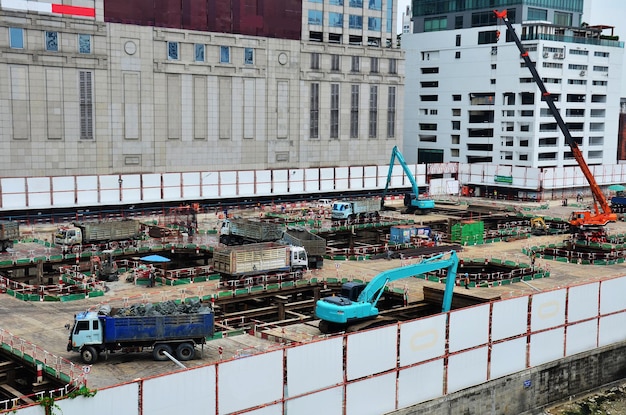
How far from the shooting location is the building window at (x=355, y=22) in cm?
12975

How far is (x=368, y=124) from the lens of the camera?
133 m

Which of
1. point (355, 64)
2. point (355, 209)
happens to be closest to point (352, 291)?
point (355, 209)

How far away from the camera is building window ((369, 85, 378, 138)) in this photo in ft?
434

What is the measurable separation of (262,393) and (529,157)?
118276 millimetres

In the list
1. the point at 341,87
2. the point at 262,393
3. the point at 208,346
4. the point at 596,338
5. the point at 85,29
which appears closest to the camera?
the point at 262,393

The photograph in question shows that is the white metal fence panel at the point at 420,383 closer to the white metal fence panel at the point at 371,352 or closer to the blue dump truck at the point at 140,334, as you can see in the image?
the white metal fence panel at the point at 371,352

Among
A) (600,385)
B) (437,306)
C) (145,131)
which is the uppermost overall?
(145,131)

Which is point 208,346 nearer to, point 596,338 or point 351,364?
point 351,364

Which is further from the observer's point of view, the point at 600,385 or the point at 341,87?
the point at 341,87

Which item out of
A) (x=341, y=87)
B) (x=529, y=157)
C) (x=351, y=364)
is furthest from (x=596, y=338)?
(x=529, y=157)

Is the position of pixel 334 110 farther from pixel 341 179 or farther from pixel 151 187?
pixel 151 187

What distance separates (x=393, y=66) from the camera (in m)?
134

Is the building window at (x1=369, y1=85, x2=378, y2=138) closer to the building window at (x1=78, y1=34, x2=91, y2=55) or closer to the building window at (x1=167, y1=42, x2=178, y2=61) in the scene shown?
the building window at (x1=167, y1=42, x2=178, y2=61)

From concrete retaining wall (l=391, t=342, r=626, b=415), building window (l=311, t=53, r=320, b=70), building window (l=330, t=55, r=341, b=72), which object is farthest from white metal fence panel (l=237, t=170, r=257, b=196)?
concrete retaining wall (l=391, t=342, r=626, b=415)
